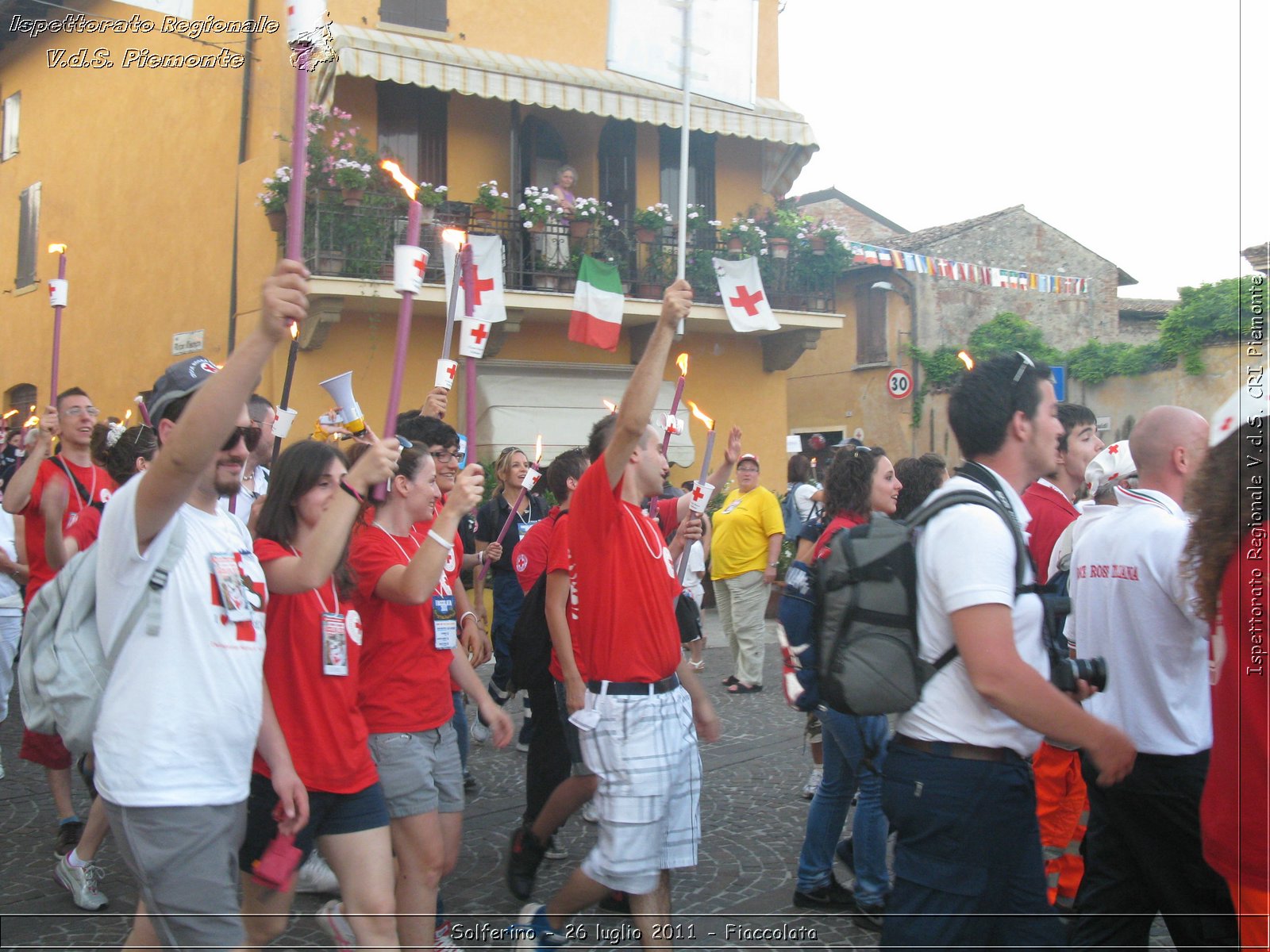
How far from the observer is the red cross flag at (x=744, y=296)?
14.9 meters

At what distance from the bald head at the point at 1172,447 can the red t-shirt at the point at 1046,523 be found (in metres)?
1.41

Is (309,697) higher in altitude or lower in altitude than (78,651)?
lower

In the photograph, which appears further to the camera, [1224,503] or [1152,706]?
[1152,706]

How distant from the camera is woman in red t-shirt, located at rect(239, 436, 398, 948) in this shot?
3.20m

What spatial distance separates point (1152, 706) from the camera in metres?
3.35

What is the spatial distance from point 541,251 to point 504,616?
309 inches

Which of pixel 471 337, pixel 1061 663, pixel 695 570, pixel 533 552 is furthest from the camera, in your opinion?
pixel 695 570

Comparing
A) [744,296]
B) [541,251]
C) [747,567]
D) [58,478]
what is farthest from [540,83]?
[58,478]

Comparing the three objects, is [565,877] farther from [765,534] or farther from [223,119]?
[223,119]

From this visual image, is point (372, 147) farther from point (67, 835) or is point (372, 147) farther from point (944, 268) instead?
point (944, 268)

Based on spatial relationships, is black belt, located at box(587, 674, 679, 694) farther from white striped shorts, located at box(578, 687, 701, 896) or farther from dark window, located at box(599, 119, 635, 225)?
dark window, located at box(599, 119, 635, 225)

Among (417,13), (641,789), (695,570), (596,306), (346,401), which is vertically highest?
(417,13)

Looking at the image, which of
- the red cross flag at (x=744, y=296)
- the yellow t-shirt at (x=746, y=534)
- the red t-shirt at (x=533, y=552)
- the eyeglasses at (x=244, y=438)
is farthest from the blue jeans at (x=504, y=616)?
the red cross flag at (x=744, y=296)

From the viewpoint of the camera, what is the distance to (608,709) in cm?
367
